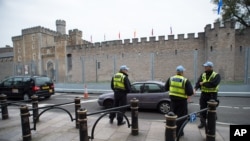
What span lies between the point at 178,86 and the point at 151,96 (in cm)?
336

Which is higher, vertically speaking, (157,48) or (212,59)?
(157,48)

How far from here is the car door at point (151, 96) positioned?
7.61 meters

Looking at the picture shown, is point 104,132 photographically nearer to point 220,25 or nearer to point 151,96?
point 151,96

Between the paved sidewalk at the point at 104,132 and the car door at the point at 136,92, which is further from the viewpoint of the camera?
the car door at the point at 136,92

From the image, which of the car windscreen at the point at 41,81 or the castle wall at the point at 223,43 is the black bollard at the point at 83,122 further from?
the castle wall at the point at 223,43

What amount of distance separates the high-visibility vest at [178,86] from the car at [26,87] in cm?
933

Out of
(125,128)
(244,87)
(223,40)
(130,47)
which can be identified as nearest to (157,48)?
(130,47)

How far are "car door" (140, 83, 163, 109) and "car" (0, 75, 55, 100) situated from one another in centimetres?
699

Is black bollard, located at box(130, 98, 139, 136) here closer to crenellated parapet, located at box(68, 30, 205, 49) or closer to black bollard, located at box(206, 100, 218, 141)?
black bollard, located at box(206, 100, 218, 141)

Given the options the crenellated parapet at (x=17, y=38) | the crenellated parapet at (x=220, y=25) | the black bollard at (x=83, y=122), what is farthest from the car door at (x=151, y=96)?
the crenellated parapet at (x=17, y=38)

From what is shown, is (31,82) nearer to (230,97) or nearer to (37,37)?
(230,97)

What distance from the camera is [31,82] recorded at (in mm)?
10930

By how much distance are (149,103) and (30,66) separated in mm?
16668

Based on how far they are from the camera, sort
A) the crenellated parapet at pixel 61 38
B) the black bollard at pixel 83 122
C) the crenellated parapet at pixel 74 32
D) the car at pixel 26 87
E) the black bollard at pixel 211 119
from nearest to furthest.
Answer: the black bollard at pixel 83 122, the black bollard at pixel 211 119, the car at pixel 26 87, the crenellated parapet at pixel 61 38, the crenellated parapet at pixel 74 32
